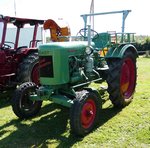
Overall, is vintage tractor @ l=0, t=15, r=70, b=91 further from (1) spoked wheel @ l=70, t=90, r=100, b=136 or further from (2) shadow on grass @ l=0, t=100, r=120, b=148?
(1) spoked wheel @ l=70, t=90, r=100, b=136

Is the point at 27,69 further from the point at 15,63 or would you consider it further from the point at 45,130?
the point at 45,130

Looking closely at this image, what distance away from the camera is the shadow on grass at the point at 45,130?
15.1 feet

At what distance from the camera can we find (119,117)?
5.59 metres

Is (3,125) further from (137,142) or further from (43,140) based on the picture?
(137,142)

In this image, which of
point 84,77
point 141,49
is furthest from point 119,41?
point 141,49

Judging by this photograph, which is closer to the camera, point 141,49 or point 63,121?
point 63,121

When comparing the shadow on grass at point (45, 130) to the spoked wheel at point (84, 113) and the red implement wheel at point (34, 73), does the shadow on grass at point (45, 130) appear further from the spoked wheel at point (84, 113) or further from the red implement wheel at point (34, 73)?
the red implement wheel at point (34, 73)

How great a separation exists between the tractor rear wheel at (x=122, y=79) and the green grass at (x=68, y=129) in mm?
220

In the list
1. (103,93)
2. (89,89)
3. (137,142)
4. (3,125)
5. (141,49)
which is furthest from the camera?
(141,49)

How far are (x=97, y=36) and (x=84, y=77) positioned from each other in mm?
1483

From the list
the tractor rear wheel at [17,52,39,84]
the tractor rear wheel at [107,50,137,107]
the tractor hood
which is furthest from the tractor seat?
the tractor rear wheel at [17,52,39,84]

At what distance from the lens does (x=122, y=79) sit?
633 cm

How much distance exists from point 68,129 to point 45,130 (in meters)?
0.39

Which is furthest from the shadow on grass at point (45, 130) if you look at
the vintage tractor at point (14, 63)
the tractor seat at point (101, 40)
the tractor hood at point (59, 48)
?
the vintage tractor at point (14, 63)
